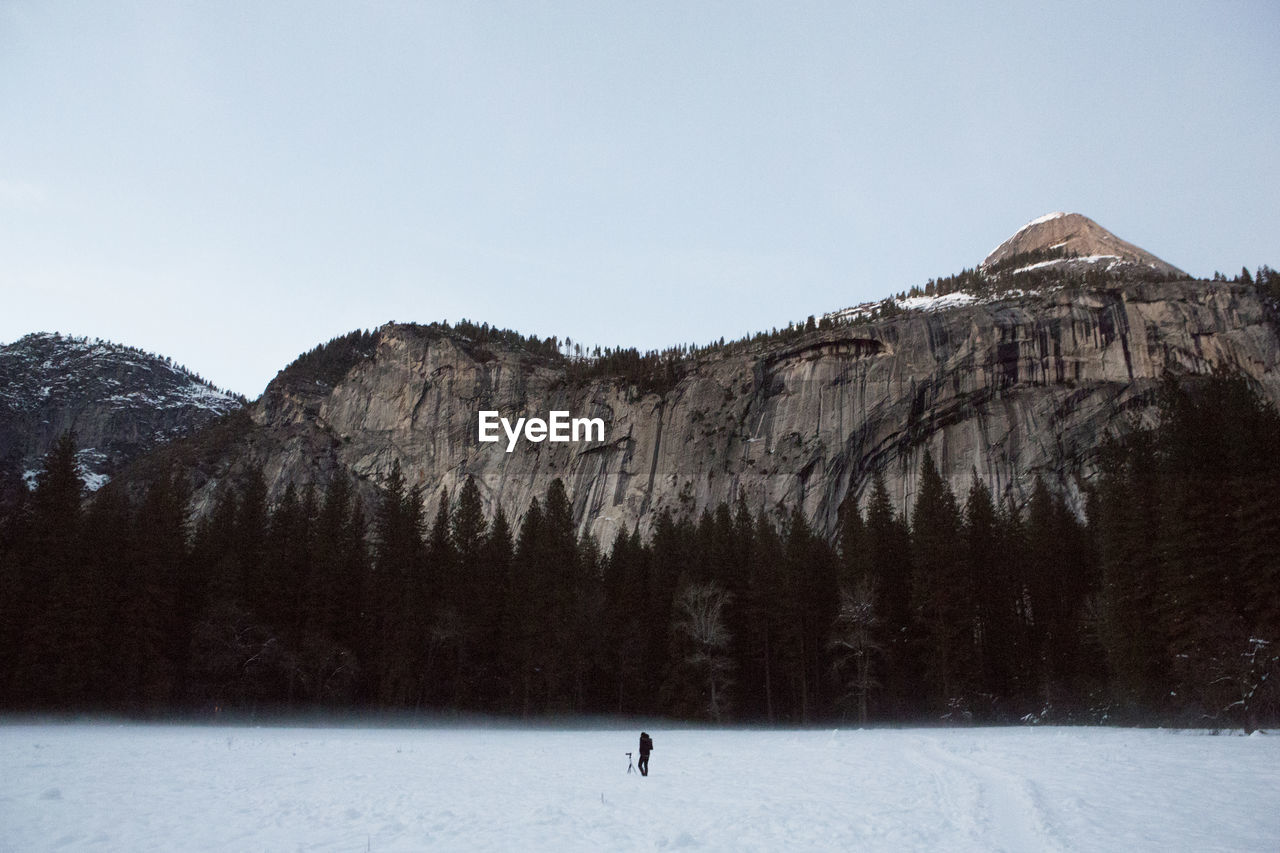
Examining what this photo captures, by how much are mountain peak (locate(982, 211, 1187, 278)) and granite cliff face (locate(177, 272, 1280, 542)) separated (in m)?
48.8

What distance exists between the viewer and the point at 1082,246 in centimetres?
17288

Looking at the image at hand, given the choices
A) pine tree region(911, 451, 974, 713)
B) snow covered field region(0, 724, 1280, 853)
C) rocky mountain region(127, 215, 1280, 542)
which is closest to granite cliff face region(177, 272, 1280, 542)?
rocky mountain region(127, 215, 1280, 542)

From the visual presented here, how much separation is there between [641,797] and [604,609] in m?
31.6

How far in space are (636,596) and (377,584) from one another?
14883 millimetres

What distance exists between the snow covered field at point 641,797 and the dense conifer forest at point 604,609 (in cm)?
1504

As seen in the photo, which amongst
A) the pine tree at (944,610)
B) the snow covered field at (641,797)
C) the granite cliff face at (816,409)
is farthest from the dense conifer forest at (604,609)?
the granite cliff face at (816,409)

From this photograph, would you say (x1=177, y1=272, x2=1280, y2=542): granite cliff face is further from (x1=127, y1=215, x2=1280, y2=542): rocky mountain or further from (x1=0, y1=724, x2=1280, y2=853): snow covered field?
(x1=0, y1=724, x2=1280, y2=853): snow covered field

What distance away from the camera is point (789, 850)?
32.7 feet

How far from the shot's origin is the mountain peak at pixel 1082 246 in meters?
150

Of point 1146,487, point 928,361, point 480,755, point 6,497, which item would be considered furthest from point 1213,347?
point 6,497

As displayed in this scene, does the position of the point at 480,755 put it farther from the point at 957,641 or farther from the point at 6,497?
the point at 6,497

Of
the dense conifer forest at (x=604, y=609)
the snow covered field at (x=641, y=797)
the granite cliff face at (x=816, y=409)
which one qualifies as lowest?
the snow covered field at (x=641, y=797)

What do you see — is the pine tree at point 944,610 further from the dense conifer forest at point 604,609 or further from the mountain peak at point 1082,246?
the mountain peak at point 1082,246

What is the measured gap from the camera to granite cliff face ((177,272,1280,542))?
88.3 metres
